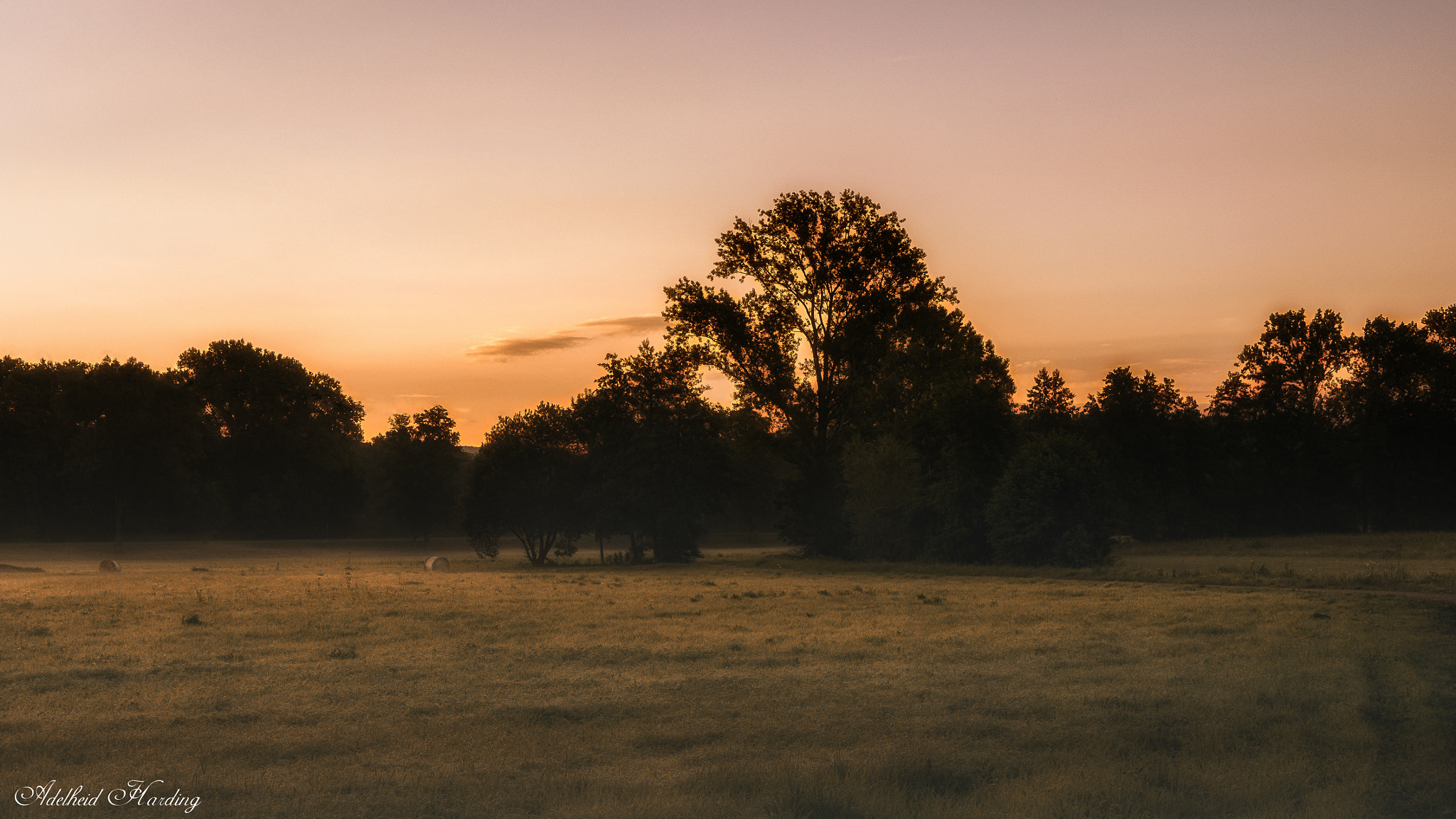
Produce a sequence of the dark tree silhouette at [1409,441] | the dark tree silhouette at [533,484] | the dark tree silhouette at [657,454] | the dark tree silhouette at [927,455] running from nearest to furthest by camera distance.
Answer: the dark tree silhouette at [927,455]
the dark tree silhouette at [657,454]
the dark tree silhouette at [533,484]
the dark tree silhouette at [1409,441]

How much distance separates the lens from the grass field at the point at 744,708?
8711mm

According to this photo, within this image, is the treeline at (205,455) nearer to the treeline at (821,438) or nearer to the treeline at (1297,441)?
the treeline at (821,438)

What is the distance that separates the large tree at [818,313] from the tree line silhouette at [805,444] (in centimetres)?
12

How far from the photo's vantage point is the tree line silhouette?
161 ft

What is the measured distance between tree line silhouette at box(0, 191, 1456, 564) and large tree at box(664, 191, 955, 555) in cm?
12

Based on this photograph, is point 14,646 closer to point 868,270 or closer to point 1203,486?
point 868,270

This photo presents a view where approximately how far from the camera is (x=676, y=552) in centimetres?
5400

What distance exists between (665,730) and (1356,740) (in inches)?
287

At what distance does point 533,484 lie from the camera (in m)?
55.8

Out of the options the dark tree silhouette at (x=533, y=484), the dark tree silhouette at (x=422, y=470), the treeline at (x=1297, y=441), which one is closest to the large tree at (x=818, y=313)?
the dark tree silhouette at (x=533, y=484)

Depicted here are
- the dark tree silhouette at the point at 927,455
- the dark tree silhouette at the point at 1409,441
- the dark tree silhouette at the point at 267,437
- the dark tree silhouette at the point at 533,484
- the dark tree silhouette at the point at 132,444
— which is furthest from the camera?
the dark tree silhouette at the point at 267,437

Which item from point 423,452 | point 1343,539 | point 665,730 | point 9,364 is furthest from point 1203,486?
point 9,364

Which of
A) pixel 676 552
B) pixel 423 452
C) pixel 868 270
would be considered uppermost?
pixel 868 270

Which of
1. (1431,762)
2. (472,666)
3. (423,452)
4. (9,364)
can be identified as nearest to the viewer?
(1431,762)
